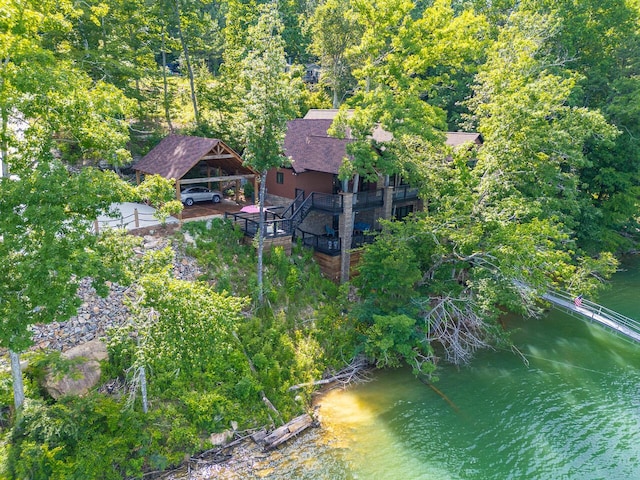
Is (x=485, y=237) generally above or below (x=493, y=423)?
above

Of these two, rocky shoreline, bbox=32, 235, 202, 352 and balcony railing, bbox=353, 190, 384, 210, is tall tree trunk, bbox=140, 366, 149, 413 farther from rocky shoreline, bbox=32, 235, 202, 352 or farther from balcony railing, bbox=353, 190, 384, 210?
balcony railing, bbox=353, 190, 384, 210

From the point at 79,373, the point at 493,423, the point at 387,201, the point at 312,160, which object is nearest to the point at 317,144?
the point at 312,160

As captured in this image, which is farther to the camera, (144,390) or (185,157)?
(185,157)

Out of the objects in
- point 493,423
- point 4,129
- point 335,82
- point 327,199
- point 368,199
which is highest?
point 335,82

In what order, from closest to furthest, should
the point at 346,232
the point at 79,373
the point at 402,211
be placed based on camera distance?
the point at 79,373 → the point at 346,232 → the point at 402,211

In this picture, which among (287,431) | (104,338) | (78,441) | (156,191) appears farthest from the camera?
(287,431)

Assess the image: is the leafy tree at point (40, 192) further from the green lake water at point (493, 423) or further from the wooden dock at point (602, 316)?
the wooden dock at point (602, 316)

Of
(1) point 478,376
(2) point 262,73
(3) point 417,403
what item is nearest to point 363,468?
(3) point 417,403

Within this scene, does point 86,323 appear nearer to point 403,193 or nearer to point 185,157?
point 185,157
